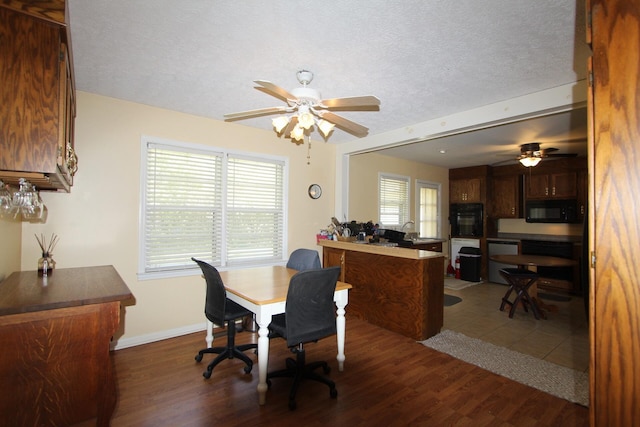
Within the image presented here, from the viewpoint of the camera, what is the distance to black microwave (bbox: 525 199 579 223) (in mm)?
5479

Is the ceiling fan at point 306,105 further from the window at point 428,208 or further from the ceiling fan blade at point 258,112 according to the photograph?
the window at point 428,208

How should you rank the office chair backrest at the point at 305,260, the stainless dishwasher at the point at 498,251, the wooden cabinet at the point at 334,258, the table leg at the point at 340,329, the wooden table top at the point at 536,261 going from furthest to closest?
the stainless dishwasher at the point at 498,251, the wooden cabinet at the point at 334,258, the wooden table top at the point at 536,261, the office chair backrest at the point at 305,260, the table leg at the point at 340,329

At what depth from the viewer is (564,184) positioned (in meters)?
5.61

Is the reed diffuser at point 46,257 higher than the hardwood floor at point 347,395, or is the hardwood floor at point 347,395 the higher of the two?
the reed diffuser at point 46,257

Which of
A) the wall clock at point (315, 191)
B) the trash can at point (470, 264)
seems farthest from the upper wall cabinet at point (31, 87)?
the trash can at point (470, 264)

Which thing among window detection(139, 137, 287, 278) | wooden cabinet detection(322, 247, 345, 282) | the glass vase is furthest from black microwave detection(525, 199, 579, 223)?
the glass vase

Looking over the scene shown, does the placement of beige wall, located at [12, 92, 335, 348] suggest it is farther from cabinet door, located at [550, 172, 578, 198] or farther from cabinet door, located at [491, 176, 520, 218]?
cabinet door, located at [550, 172, 578, 198]

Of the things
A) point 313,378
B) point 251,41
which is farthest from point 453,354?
point 251,41

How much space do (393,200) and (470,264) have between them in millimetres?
2122

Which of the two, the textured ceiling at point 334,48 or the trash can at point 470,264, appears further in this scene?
the trash can at point 470,264

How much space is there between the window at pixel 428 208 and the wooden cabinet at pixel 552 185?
1.74m

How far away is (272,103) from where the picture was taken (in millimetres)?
3092

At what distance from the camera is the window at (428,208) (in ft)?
21.2

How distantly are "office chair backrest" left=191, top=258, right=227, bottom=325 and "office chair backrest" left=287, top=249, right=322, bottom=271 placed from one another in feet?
3.14
